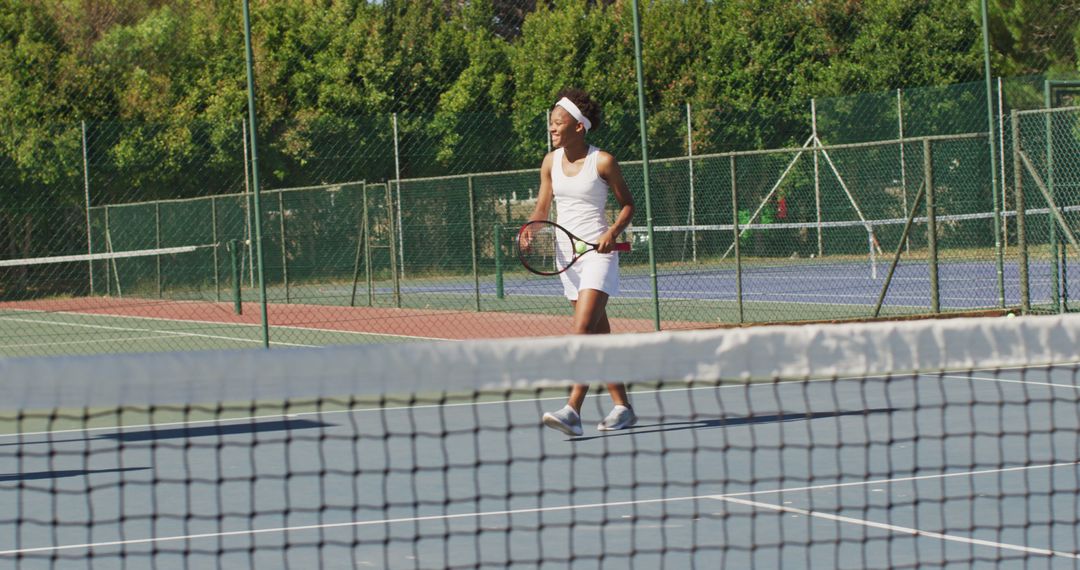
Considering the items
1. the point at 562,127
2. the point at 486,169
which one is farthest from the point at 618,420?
the point at 486,169

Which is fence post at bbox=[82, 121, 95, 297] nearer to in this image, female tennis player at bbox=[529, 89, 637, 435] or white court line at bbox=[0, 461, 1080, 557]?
female tennis player at bbox=[529, 89, 637, 435]

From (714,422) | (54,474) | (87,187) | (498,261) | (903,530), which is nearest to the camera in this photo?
(903,530)

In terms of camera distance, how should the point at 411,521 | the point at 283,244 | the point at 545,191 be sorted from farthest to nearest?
the point at 283,244 < the point at 545,191 < the point at 411,521

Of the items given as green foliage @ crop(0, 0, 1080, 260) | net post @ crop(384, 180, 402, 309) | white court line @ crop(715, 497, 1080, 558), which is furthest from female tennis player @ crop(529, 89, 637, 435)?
green foliage @ crop(0, 0, 1080, 260)

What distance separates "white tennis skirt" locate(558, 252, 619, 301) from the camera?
7688 mm

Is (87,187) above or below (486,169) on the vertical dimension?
below

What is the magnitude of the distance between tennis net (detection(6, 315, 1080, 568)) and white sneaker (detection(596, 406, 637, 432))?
0.19 feet

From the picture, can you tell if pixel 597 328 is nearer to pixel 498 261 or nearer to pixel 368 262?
pixel 498 261

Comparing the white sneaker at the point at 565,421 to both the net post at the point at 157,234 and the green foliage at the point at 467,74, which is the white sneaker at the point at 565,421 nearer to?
the green foliage at the point at 467,74

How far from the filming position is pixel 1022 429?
781 cm

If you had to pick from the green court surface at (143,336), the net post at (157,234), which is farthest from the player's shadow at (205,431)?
the net post at (157,234)

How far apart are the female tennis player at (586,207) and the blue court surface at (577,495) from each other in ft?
2.04

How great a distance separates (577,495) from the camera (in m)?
6.17

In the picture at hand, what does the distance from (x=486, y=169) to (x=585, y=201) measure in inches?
561
